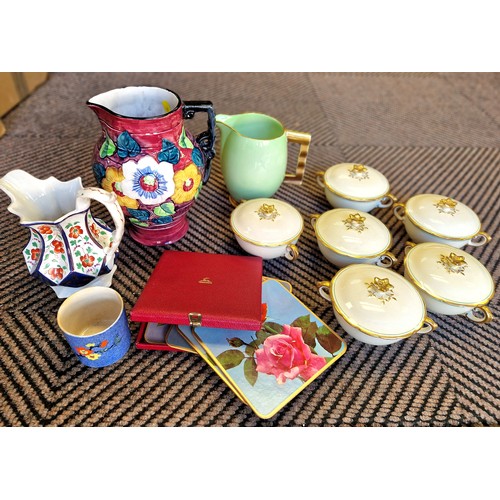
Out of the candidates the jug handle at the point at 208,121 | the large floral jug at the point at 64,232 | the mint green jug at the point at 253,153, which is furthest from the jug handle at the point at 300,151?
the large floral jug at the point at 64,232

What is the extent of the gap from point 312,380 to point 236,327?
121mm

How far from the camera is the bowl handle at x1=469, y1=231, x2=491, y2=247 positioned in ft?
2.17

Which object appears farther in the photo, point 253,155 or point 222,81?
point 222,81

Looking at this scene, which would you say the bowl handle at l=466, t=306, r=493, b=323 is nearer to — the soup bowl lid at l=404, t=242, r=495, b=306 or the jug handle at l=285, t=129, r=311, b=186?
the soup bowl lid at l=404, t=242, r=495, b=306

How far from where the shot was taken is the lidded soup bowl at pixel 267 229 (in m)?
0.60

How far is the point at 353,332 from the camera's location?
0.51 m

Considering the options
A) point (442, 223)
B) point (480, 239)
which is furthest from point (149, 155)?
point (480, 239)

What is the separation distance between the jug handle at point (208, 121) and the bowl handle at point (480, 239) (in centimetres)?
48

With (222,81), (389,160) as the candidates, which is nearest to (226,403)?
(389,160)

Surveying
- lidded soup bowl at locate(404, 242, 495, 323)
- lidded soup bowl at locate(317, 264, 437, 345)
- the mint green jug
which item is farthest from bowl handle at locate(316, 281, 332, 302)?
the mint green jug

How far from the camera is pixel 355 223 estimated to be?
615 millimetres

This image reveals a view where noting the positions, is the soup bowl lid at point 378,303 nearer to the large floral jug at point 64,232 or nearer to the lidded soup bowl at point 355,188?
the lidded soup bowl at point 355,188

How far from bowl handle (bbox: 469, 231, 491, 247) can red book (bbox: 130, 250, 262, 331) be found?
0.40 metres
